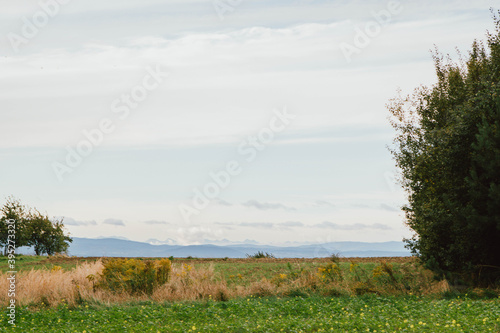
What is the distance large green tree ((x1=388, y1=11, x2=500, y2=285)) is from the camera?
69.4 feet

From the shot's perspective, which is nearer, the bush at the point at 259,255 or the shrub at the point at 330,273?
the shrub at the point at 330,273

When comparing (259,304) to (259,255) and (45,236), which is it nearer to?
(259,255)

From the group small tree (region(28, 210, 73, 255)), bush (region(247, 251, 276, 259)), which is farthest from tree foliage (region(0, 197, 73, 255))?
bush (region(247, 251, 276, 259))

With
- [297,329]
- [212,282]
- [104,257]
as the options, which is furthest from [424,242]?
[104,257]

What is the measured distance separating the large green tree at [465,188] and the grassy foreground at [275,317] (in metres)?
3.64

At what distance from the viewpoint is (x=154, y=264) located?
848 inches

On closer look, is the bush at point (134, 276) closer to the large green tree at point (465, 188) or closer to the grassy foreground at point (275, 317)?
the grassy foreground at point (275, 317)

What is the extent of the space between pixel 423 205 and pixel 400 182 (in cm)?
539

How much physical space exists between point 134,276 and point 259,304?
628cm

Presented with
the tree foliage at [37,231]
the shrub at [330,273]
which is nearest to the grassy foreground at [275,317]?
the shrub at [330,273]

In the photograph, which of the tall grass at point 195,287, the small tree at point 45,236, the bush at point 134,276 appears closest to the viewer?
the tall grass at point 195,287

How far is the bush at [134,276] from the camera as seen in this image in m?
21.0

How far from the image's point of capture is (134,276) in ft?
69.4

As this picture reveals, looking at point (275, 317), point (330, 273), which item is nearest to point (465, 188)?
point (330, 273)
